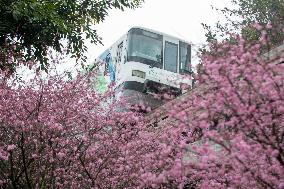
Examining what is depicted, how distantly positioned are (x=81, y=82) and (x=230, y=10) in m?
16.3

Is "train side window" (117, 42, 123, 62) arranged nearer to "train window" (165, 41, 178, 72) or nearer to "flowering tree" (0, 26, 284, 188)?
"train window" (165, 41, 178, 72)

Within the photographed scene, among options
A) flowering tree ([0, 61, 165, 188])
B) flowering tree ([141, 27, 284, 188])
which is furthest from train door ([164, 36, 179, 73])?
flowering tree ([141, 27, 284, 188])

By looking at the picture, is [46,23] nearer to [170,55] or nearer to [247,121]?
[170,55]

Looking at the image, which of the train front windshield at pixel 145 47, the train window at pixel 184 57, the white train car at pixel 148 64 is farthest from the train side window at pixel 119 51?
the train window at pixel 184 57

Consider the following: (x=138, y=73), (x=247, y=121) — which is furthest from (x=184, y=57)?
(x=247, y=121)

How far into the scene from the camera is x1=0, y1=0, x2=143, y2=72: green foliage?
41.4 ft

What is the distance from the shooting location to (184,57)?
17797 mm

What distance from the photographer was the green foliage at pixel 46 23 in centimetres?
1263

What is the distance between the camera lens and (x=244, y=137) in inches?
209

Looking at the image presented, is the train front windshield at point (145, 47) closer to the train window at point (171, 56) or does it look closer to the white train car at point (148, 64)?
the white train car at point (148, 64)

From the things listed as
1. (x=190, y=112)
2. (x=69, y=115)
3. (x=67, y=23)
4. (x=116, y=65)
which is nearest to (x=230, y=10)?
(x=116, y=65)

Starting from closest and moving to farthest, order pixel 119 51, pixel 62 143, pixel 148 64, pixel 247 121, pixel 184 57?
pixel 247 121 < pixel 62 143 < pixel 148 64 < pixel 184 57 < pixel 119 51

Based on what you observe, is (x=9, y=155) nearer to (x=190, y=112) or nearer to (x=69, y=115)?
(x=69, y=115)

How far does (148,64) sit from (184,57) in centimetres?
191
